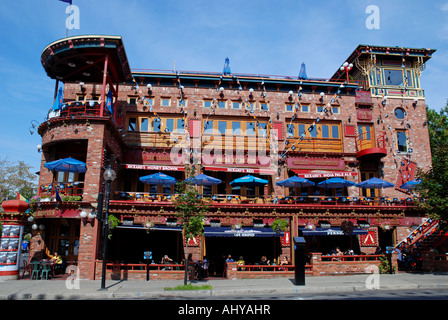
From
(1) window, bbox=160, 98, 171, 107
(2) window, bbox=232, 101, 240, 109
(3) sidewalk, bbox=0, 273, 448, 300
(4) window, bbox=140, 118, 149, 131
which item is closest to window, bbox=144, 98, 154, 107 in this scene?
(1) window, bbox=160, 98, 171, 107

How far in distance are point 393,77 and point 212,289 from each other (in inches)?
966

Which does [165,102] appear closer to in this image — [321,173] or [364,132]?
[321,173]

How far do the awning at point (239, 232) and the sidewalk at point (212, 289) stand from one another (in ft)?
12.8

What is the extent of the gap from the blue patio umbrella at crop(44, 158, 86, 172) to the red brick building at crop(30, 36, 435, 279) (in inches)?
34.2

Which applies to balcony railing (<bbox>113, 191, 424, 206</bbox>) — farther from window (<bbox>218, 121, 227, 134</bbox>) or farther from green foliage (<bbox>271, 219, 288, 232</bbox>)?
window (<bbox>218, 121, 227, 134</bbox>)

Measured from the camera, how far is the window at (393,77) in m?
29.7

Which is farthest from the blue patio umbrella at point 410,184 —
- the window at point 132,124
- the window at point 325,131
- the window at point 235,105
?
the window at point 132,124

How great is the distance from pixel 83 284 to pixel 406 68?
29.6m

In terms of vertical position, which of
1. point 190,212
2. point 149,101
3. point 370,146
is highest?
point 149,101

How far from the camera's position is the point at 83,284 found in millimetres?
16734

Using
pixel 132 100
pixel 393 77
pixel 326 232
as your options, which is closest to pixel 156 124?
pixel 132 100

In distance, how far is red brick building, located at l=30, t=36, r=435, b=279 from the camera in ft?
72.0

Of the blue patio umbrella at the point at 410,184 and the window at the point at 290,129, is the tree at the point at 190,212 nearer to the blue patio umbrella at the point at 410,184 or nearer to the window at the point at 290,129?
the window at the point at 290,129

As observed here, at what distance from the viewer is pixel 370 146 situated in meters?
27.9
